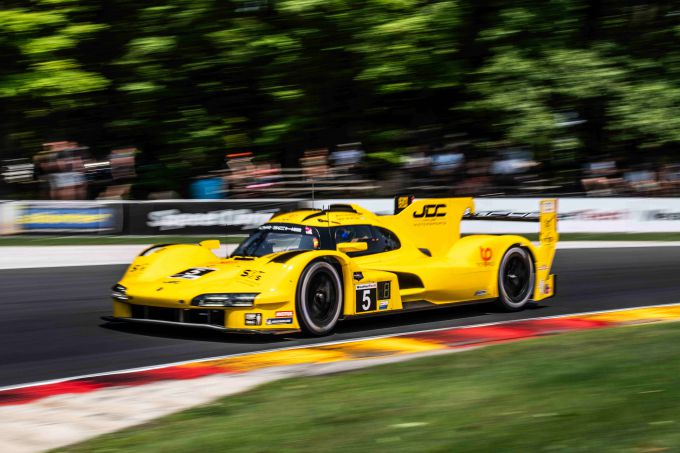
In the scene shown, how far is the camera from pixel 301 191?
65.2 feet

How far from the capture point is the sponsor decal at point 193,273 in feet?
27.2

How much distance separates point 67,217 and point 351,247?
10.1 metres

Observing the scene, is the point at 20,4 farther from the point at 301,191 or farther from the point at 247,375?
the point at 247,375

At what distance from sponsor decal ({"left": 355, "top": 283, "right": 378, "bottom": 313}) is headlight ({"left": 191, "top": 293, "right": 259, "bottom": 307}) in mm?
1152

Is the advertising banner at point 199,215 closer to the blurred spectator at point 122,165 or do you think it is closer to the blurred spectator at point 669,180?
the blurred spectator at point 122,165

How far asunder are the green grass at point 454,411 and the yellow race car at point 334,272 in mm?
1500

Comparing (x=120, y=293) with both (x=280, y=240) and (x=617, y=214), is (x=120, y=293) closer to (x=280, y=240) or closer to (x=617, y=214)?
(x=280, y=240)

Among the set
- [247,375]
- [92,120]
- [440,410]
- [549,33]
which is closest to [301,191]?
[92,120]

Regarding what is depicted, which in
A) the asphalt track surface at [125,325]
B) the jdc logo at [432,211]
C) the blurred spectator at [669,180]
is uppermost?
the blurred spectator at [669,180]

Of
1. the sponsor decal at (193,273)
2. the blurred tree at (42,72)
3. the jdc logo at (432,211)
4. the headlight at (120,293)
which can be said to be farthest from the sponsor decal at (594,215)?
the headlight at (120,293)

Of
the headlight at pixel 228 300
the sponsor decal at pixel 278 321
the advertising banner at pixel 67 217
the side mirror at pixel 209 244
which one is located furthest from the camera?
the advertising banner at pixel 67 217

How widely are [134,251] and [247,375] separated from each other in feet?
31.1

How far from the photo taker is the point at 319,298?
8.37 metres

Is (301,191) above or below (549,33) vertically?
below
